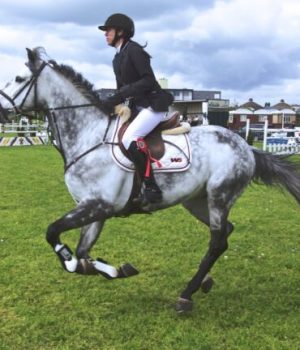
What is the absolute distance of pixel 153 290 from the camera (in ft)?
21.8

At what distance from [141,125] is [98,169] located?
698 millimetres

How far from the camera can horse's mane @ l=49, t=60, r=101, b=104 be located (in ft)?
19.9

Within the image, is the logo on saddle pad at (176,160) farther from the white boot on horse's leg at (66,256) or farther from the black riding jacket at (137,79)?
the white boot on horse's leg at (66,256)

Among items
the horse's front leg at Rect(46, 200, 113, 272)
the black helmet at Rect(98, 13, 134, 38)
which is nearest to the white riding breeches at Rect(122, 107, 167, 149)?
the horse's front leg at Rect(46, 200, 113, 272)

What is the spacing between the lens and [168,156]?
5.92 meters

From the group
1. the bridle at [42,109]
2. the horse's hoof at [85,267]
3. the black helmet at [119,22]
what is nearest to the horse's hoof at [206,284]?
the horse's hoof at [85,267]

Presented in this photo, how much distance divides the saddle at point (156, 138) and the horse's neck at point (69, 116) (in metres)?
0.27

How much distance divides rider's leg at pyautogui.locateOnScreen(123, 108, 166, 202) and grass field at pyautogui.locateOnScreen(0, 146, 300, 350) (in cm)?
139

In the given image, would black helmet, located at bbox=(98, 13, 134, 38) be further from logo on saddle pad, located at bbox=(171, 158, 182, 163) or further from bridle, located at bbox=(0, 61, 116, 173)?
logo on saddle pad, located at bbox=(171, 158, 182, 163)

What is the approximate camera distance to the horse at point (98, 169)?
18.8ft

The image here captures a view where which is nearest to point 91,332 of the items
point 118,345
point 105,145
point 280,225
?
point 118,345

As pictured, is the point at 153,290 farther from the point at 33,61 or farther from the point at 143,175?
the point at 33,61

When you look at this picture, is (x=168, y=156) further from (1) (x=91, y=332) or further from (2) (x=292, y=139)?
(2) (x=292, y=139)

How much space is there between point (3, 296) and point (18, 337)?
1.22m
